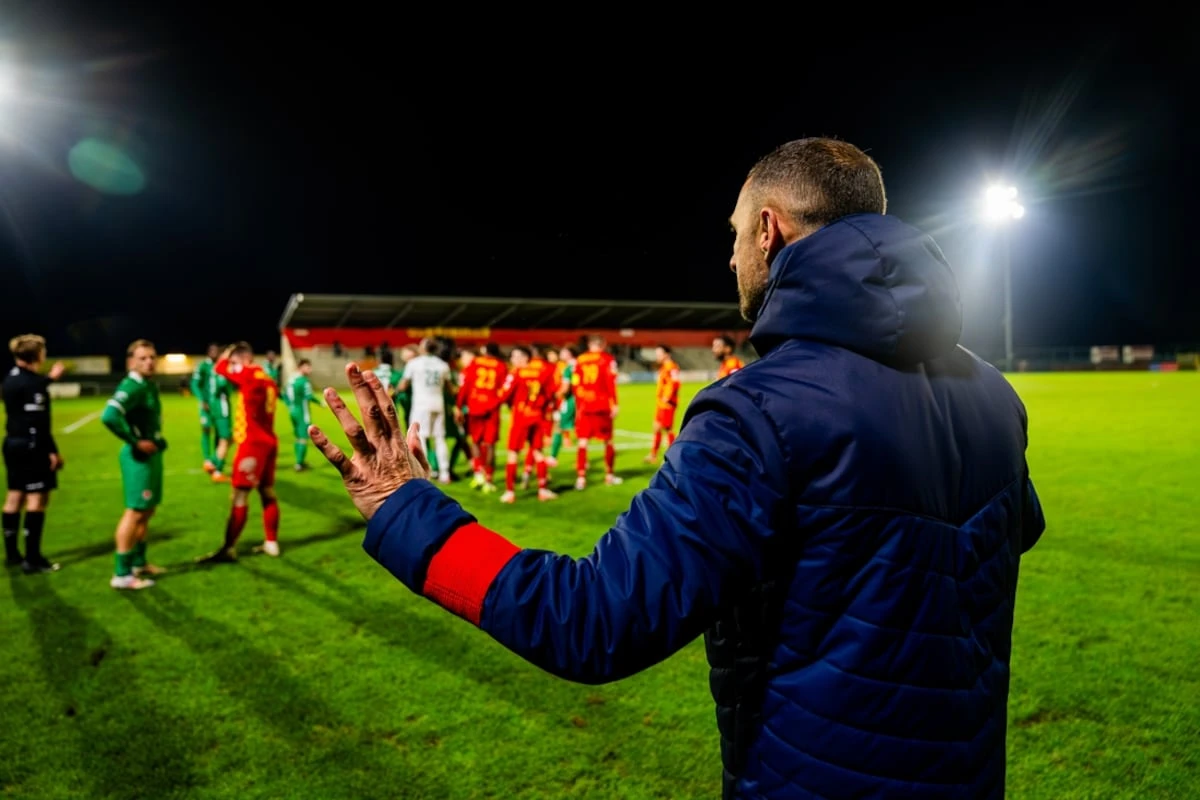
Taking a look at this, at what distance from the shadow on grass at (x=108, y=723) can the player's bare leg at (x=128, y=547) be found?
0.80 m

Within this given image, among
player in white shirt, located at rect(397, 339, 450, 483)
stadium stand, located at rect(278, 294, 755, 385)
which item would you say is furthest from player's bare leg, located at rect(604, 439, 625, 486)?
stadium stand, located at rect(278, 294, 755, 385)

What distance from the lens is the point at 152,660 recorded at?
4.81 meters

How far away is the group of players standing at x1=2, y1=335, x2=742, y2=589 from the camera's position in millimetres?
6410

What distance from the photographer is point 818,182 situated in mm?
1458

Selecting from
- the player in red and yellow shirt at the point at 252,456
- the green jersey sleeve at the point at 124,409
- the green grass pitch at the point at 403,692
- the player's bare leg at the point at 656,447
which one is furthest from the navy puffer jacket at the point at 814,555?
the player's bare leg at the point at 656,447

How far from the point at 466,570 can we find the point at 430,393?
10.7 metres

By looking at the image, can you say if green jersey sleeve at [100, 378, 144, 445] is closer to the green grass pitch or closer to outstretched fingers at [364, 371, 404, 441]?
the green grass pitch

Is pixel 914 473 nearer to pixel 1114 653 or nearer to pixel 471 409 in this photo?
pixel 1114 653

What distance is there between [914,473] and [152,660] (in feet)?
17.0

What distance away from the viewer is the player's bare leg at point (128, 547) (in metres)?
6.24

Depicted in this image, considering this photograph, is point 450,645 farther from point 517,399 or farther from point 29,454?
point 517,399

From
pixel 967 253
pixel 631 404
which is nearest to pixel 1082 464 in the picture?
pixel 631 404

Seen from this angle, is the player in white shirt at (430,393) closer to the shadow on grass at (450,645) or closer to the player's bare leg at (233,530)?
the player's bare leg at (233,530)

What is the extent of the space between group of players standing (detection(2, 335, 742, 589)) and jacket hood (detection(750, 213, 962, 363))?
423 cm
